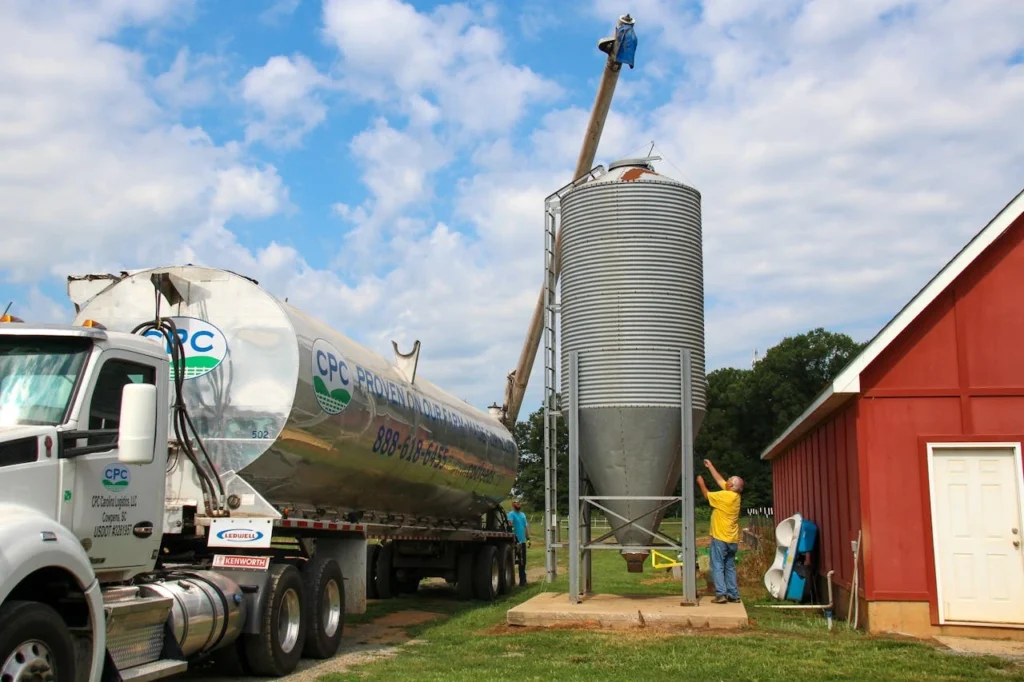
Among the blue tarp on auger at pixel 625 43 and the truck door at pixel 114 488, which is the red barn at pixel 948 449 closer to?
the truck door at pixel 114 488


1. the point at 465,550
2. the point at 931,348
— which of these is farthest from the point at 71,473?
the point at 465,550

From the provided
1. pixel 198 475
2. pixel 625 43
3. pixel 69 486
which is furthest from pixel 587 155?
pixel 69 486

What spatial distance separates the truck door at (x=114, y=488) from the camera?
6934 millimetres

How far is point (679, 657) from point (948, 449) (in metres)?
4.79

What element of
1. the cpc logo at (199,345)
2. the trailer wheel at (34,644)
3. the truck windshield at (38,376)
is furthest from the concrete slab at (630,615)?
the truck windshield at (38,376)

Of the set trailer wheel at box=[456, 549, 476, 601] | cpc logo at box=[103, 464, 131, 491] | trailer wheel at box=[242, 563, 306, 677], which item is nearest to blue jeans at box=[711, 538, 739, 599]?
trailer wheel at box=[242, 563, 306, 677]

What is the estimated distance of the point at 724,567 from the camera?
1366cm

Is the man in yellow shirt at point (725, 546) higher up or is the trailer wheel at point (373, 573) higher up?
the man in yellow shirt at point (725, 546)

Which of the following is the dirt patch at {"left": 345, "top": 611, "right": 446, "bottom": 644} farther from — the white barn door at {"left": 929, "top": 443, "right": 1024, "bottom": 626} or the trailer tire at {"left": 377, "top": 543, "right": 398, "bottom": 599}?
the white barn door at {"left": 929, "top": 443, "right": 1024, "bottom": 626}

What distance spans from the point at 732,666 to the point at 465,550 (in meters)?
9.70

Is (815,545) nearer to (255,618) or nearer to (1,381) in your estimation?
(255,618)

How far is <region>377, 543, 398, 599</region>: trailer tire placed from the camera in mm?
19266

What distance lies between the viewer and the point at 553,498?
15.2 meters

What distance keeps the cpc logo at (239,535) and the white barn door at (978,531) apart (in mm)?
8035
